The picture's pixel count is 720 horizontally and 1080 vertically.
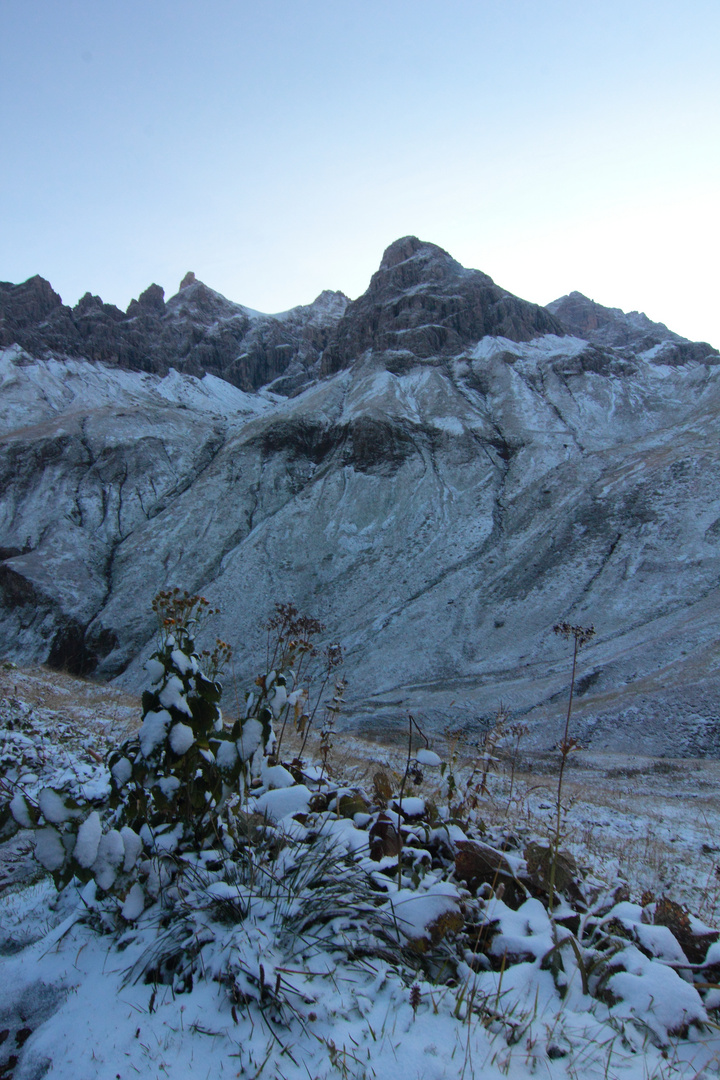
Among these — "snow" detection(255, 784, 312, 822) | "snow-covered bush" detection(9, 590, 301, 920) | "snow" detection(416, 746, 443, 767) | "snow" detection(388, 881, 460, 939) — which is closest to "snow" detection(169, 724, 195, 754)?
"snow-covered bush" detection(9, 590, 301, 920)

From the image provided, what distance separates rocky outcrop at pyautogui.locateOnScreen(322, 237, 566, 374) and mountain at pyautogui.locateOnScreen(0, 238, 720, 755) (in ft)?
1.21

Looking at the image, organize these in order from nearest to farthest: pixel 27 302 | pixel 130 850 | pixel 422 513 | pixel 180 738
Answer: pixel 130 850 < pixel 180 738 < pixel 422 513 < pixel 27 302

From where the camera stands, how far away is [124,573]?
48875 mm

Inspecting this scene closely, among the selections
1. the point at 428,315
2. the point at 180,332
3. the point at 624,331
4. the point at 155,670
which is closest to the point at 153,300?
the point at 180,332

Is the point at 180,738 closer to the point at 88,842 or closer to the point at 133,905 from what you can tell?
the point at 88,842

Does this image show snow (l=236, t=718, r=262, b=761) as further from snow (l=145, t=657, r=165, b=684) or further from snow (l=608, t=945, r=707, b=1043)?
snow (l=608, t=945, r=707, b=1043)

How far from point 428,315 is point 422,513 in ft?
127

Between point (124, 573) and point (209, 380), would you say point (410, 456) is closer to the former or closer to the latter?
point (124, 573)

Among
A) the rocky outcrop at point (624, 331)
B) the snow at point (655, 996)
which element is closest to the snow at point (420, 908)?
the snow at point (655, 996)

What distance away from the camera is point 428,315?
74750 mm

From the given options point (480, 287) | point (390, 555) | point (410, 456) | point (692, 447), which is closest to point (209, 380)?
point (480, 287)

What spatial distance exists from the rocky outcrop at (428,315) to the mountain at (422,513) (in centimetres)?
37

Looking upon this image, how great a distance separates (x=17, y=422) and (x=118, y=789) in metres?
78.6

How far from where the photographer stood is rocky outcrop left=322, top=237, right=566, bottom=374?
7100 centimetres
